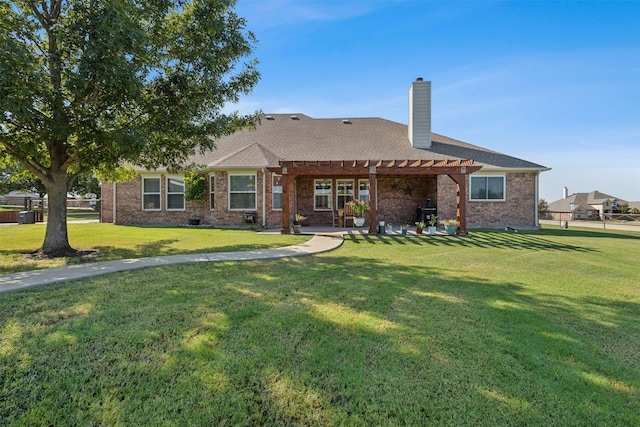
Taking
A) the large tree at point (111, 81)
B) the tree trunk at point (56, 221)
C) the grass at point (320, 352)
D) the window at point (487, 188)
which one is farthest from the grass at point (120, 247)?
the window at point (487, 188)

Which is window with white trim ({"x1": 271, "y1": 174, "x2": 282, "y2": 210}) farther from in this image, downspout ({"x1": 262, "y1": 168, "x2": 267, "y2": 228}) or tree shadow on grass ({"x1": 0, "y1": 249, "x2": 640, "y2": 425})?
tree shadow on grass ({"x1": 0, "y1": 249, "x2": 640, "y2": 425})

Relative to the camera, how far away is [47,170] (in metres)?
7.72

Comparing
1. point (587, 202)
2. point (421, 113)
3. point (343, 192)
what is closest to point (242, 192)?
point (343, 192)

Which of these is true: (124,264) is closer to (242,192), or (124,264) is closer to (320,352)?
(320,352)

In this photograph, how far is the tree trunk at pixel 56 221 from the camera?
24.9ft

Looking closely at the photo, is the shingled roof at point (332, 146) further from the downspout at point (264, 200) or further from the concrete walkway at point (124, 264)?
the concrete walkway at point (124, 264)

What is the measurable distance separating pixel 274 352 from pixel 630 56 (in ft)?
56.7

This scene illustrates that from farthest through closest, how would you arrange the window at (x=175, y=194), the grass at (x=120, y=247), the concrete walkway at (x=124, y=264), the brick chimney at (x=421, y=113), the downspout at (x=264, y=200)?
the brick chimney at (x=421, y=113)
the window at (x=175, y=194)
the downspout at (x=264, y=200)
the grass at (x=120, y=247)
the concrete walkway at (x=124, y=264)

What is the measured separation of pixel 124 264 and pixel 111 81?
3623mm

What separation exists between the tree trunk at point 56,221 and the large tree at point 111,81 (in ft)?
0.07

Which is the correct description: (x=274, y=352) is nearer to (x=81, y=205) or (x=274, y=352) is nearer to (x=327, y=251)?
(x=327, y=251)

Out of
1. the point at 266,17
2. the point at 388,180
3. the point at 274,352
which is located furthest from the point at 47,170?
the point at 388,180

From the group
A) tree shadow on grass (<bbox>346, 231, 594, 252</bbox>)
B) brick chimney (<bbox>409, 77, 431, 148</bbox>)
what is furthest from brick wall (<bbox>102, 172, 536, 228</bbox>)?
tree shadow on grass (<bbox>346, 231, 594, 252</bbox>)

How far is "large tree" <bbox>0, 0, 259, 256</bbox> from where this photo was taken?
584 cm
